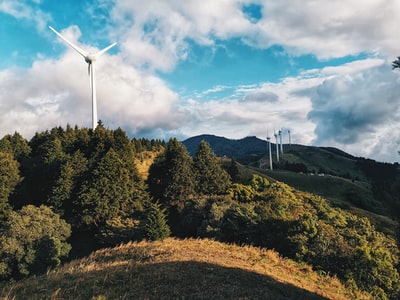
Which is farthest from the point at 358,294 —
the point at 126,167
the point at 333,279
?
the point at 126,167

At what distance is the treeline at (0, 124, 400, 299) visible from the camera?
41.4 m

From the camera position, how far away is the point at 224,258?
28484 millimetres

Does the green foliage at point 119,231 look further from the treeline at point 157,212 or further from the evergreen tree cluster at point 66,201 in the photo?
the treeline at point 157,212

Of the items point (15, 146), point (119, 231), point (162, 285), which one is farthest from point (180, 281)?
point (15, 146)

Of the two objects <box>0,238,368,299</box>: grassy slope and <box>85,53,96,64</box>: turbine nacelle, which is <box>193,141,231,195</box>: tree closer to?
<box>85,53,96,64</box>: turbine nacelle

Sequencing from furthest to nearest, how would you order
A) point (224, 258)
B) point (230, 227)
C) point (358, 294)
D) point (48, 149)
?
point (48, 149), point (230, 227), point (358, 294), point (224, 258)

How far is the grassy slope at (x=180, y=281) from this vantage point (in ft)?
63.4

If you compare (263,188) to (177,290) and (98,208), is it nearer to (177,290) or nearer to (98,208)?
(98,208)

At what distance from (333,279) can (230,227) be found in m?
20.9

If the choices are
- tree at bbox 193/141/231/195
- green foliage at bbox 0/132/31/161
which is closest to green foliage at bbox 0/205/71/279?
tree at bbox 193/141/231/195

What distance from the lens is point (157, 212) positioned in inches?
2112

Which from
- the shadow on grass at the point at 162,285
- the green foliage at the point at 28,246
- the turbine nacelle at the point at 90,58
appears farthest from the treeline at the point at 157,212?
the turbine nacelle at the point at 90,58

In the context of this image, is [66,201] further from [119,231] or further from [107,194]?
[119,231]

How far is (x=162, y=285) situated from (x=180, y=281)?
1.28m
